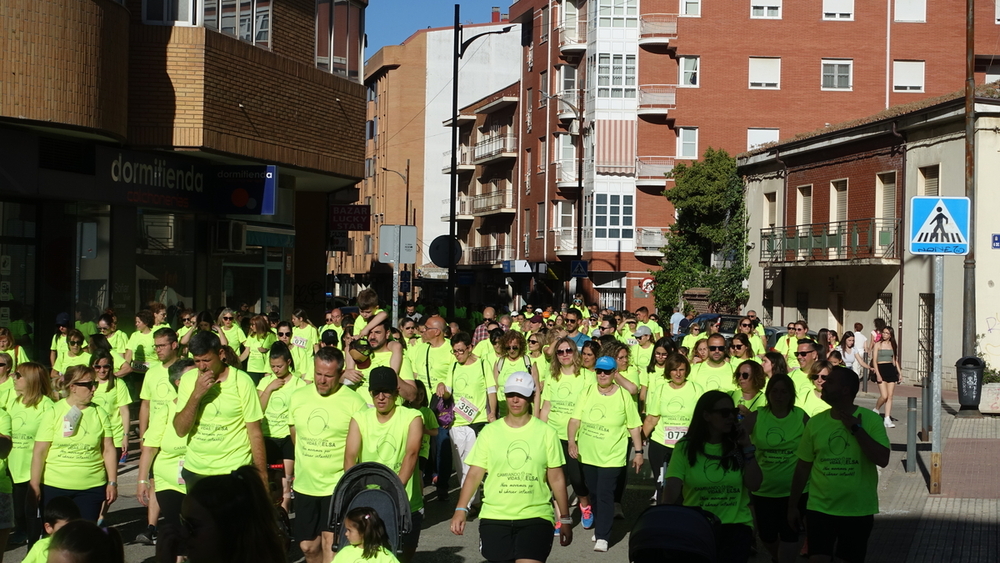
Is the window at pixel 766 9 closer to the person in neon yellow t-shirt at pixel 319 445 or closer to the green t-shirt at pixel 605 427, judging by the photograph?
the green t-shirt at pixel 605 427

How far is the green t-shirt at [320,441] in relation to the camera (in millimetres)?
8031

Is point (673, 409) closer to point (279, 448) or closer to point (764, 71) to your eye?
point (279, 448)

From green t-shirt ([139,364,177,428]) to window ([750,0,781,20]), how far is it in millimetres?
44498

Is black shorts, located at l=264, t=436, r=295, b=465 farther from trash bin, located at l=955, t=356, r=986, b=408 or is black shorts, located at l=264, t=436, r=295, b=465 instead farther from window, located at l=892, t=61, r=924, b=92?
window, located at l=892, t=61, r=924, b=92

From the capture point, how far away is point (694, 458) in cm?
708

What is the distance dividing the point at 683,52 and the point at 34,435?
44969 mm

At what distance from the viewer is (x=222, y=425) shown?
26.4 ft

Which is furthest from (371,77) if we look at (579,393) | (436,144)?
(579,393)

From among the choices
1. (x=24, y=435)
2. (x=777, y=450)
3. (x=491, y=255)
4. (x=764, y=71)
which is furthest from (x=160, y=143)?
(x=491, y=255)

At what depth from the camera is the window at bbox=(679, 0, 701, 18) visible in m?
50.7

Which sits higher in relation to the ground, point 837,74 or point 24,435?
point 837,74

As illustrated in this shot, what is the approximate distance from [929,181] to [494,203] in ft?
120

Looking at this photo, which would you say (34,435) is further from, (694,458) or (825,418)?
(825,418)

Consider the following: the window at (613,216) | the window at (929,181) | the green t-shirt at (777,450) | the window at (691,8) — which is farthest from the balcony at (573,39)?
the green t-shirt at (777,450)
